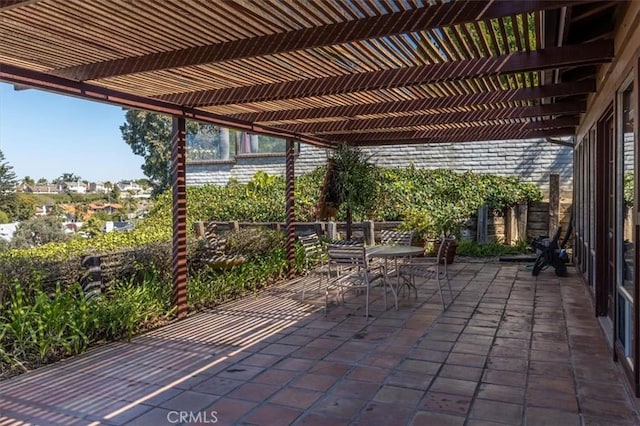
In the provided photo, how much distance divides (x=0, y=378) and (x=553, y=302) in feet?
17.7

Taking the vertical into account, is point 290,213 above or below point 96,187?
below

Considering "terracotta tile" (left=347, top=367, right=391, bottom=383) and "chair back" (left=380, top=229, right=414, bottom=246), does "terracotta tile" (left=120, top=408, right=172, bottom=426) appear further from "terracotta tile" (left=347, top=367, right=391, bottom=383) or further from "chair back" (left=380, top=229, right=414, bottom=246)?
"chair back" (left=380, top=229, right=414, bottom=246)

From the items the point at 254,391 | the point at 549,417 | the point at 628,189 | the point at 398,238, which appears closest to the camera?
the point at 549,417

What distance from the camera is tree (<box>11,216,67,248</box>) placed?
1036 cm


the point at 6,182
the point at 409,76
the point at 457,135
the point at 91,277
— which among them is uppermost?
the point at 457,135

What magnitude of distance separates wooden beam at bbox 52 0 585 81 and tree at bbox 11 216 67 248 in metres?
7.76

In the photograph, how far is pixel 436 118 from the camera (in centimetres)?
638

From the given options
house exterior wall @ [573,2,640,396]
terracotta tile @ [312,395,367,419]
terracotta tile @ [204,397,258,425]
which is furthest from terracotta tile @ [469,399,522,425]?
terracotta tile @ [204,397,258,425]

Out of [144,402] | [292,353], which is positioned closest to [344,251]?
[292,353]

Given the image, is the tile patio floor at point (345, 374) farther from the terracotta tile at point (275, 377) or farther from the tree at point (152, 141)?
the tree at point (152, 141)

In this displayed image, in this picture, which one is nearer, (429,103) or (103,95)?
(103,95)

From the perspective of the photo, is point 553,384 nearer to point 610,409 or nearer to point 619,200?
point 610,409

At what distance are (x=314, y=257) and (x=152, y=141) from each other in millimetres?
13318

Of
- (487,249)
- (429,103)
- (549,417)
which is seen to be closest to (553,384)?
(549,417)
